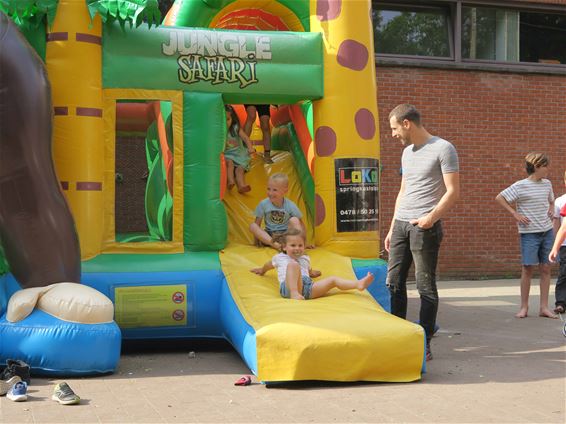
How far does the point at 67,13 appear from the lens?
250 inches

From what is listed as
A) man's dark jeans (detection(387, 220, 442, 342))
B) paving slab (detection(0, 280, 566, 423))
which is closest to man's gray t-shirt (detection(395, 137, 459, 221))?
man's dark jeans (detection(387, 220, 442, 342))

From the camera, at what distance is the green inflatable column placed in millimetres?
6699

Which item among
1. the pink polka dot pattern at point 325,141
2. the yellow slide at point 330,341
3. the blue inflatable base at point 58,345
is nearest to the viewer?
the yellow slide at point 330,341

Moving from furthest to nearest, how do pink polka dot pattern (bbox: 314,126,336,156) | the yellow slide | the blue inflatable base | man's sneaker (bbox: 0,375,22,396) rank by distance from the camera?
pink polka dot pattern (bbox: 314,126,336,156), the blue inflatable base, the yellow slide, man's sneaker (bbox: 0,375,22,396)

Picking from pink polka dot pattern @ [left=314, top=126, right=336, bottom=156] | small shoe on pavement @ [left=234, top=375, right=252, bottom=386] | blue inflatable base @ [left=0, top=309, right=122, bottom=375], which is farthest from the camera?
pink polka dot pattern @ [left=314, top=126, right=336, bottom=156]

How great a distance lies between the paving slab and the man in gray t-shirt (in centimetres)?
54

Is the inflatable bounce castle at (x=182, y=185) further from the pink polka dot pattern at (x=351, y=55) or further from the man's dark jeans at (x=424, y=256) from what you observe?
the man's dark jeans at (x=424, y=256)

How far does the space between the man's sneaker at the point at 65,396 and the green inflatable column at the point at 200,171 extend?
7.32 ft

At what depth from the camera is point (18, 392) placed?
4648 mm

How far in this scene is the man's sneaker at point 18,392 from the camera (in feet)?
15.2

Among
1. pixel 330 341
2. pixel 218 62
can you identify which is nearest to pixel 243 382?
pixel 330 341

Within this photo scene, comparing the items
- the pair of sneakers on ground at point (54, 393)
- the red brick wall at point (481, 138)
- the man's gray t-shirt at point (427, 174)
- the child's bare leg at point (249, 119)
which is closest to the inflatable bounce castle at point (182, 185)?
the child's bare leg at point (249, 119)

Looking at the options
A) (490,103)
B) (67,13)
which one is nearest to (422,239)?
(67,13)

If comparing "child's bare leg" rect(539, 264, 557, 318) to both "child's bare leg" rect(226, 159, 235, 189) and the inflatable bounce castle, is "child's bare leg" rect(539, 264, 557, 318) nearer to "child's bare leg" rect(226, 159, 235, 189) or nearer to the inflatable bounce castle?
the inflatable bounce castle
